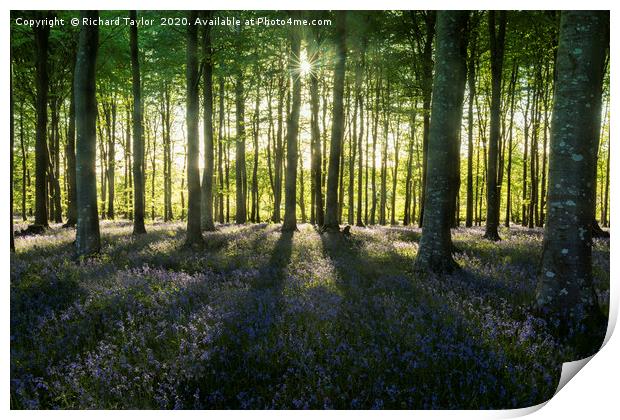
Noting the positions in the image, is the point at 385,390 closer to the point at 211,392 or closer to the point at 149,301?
the point at 211,392

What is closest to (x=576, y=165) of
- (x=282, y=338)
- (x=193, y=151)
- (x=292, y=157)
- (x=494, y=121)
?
(x=282, y=338)

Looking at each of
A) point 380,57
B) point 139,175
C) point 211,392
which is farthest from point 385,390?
point 380,57

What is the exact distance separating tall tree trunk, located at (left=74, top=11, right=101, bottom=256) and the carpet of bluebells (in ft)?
4.16

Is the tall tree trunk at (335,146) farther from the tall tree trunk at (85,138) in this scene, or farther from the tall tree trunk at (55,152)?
the tall tree trunk at (55,152)

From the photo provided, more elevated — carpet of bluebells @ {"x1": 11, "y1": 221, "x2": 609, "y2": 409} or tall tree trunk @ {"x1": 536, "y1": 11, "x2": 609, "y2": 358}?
tall tree trunk @ {"x1": 536, "y1": 11, "x2": 609, "y2": 358}

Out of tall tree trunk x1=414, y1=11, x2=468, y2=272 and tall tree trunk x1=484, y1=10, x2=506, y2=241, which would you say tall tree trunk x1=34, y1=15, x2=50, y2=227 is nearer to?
tall tree trunk x1=414, y1=11, x2=468, y2=272

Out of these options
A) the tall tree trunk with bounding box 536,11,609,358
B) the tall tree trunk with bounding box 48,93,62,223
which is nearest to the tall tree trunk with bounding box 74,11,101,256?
the tall tree trunk with bounding box 48,93,62,223

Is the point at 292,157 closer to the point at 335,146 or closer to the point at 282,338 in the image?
the point at 335,146

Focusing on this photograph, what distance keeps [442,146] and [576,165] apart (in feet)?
7.67

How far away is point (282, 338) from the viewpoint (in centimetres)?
402

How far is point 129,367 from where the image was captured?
3.69 metres

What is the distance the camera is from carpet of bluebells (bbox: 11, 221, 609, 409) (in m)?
3.40

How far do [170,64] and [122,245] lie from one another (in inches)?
252

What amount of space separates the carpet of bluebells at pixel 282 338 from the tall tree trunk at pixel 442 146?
1.89ft
